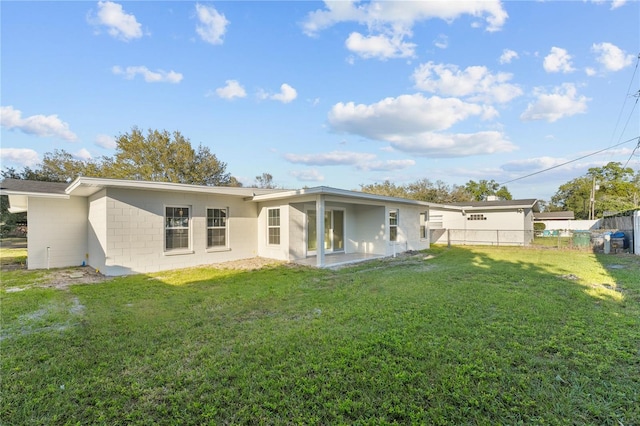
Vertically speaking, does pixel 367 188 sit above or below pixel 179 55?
below

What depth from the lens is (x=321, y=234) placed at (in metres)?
9.38

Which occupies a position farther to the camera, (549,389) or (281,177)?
(281,177)

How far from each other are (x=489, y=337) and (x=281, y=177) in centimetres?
3687

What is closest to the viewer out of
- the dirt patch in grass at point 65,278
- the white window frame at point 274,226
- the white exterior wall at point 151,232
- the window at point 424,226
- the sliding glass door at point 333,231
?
the dirt patch in grass at point 65,278

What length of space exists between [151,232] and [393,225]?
31.2ft

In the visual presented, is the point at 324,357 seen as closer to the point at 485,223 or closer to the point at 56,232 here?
the point at 56,232

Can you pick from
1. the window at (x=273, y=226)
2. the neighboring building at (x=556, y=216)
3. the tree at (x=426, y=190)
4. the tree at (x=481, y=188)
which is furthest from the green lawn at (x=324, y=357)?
the tree at (x=481, y=188)

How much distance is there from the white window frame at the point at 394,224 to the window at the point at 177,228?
27.0 ft

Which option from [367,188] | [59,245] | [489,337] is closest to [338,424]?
[489,337]

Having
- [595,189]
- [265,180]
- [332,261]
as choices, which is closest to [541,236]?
[595,189]

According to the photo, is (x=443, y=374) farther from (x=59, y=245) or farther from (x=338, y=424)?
(x=59, y=245)

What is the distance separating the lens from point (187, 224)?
9.51m

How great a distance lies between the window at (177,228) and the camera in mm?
9109

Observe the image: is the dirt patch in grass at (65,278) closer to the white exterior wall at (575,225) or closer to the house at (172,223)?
the house at (172,223)
